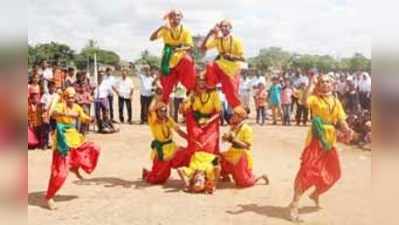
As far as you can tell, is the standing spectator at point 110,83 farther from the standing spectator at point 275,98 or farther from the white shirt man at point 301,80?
the white shirt man at point 301,80

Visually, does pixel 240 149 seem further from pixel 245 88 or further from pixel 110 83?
pixel 245 88

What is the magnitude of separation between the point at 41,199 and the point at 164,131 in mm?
1427

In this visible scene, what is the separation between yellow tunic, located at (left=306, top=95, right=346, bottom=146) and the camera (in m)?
4.55

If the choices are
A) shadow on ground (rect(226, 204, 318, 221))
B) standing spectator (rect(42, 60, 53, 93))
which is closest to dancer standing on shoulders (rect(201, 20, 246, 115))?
shadow on ground (rect(226, 204, 318, 221))

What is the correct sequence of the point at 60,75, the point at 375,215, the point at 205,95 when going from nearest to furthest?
the point at 375,215 → the point at 205,95 → the point at 60,75

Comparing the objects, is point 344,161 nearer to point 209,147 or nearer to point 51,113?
point 209,147

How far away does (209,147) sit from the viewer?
6008 millimetres

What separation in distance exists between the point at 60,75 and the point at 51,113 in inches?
176

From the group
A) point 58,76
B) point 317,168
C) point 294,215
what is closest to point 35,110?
point 58,76

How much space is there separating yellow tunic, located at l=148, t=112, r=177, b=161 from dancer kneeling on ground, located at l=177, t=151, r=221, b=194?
0.83 feet

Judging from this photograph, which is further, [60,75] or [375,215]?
[60,75]

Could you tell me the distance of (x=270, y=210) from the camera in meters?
5.05

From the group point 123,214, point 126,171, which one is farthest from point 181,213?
point 126,171

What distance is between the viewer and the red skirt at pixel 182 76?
618 cm
